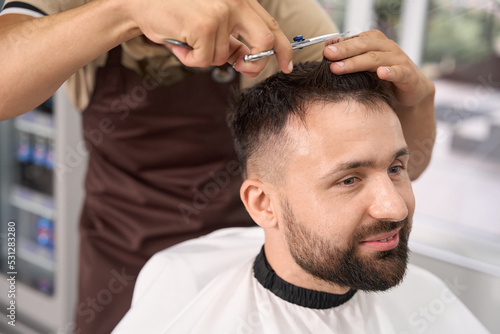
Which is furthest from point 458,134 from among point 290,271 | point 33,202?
point 33,202

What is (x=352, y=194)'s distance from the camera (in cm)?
135

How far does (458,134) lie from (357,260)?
2.39 meters

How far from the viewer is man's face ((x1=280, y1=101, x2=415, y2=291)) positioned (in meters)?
1.33

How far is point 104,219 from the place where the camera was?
2.31m

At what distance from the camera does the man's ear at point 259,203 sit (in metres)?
1.53

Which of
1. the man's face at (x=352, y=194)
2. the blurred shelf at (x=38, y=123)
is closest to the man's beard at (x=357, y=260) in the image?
the man's face at (x=352, y=194)

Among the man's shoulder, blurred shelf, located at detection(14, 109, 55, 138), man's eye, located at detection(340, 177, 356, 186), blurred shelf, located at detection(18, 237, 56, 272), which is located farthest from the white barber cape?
blurred shelf, located at detection(18, 237, 56, 272)

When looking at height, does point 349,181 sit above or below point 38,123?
above

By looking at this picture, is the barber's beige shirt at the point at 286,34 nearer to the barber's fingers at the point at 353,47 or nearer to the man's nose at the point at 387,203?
the barber's fingers at the point at 353,47

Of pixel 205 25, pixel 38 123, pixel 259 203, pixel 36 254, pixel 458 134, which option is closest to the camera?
pixel 205 25

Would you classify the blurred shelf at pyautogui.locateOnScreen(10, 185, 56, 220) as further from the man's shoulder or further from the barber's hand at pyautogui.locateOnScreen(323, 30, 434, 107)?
the barber's hand at pyautogui.locateOnScreen(323, 30, 434, 107)

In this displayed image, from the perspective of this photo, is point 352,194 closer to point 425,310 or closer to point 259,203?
point 259,203

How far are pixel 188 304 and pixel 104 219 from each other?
0.81 meters

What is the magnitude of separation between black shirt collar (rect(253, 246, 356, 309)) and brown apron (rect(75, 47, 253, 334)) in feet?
1.99
